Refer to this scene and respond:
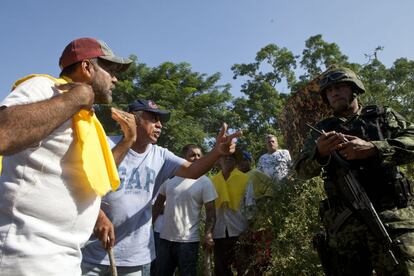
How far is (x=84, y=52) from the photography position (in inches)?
77.7

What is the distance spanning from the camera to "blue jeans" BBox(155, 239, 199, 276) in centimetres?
461

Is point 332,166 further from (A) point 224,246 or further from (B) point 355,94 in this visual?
(A) point 224,246

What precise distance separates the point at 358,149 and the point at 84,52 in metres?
1.95

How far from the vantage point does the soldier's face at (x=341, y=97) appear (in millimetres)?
3303

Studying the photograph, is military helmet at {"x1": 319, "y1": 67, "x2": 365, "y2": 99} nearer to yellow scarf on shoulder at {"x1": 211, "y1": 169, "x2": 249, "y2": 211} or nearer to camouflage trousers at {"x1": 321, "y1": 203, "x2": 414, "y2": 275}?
camouflage trousers at {"x1": 321, "y1": 203, "x2": 414, "y2": 275}

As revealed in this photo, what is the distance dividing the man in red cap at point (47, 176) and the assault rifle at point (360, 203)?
5.93ft

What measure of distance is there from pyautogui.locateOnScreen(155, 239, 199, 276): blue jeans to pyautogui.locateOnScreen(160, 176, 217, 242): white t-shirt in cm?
8

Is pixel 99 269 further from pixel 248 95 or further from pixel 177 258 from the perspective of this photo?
pixel 248 95

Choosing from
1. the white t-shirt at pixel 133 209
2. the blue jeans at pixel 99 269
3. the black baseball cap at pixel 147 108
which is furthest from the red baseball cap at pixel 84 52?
the blue jeans at pixel 99 269

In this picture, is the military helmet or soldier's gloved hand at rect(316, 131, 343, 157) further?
the military helmet

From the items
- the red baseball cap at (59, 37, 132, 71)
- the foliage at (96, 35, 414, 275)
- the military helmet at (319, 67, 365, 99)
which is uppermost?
the foliage at (96, 35, 414, 275)

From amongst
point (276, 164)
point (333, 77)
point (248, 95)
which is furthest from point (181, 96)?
point (333, 77)

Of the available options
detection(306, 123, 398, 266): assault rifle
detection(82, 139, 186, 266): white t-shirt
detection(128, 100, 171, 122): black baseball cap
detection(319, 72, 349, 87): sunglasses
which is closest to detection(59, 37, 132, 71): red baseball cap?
detection(82, 139, 186, 266): white t-shirt

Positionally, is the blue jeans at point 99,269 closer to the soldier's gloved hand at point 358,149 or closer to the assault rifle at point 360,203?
the assault rifle at point 360,203
